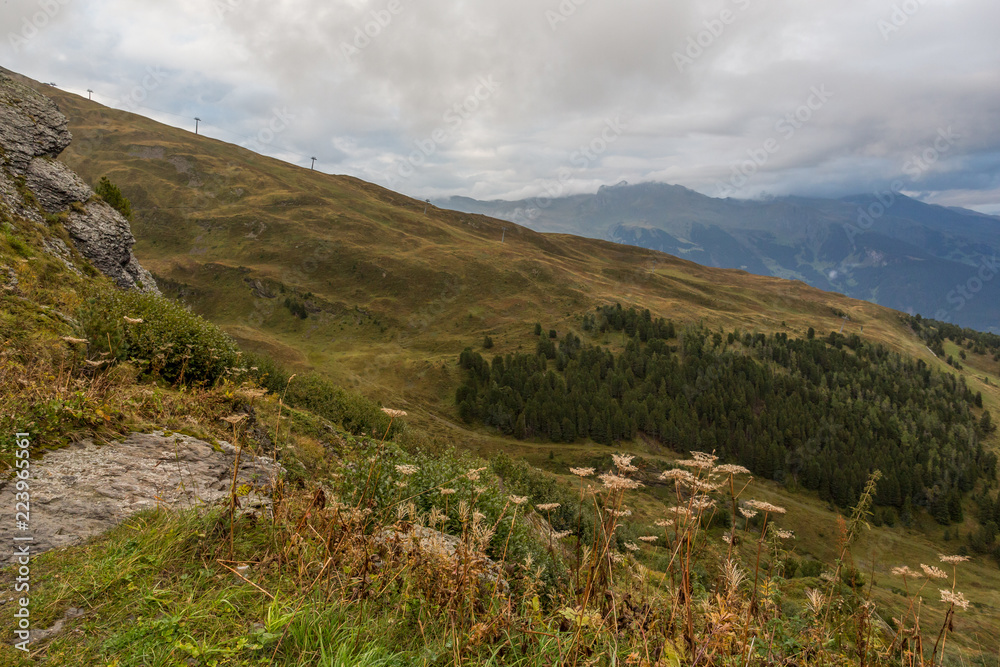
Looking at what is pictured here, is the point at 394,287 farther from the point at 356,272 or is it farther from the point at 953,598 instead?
the point at 953,598

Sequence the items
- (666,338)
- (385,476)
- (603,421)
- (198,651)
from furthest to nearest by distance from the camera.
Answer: (666,338)
(603,421)
(385,476)
(198,651)

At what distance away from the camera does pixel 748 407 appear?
332 feet

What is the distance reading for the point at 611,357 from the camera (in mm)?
99562

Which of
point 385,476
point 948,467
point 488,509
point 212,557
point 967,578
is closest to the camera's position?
point 212,557

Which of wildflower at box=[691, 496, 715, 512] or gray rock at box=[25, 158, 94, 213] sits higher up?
gray rock at box=[25, 158, 94, 213]

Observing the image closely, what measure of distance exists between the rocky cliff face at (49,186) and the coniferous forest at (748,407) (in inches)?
2398

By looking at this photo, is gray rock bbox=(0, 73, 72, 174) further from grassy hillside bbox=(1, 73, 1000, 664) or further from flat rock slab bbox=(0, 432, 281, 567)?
grassy hillside bbox=(1, 73, 1000, 664)

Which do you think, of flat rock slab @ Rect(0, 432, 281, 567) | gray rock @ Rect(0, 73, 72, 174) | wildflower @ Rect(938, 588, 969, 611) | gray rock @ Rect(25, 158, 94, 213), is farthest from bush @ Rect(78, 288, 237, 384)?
gray rock @ Rect(0, 73, 72, 174)

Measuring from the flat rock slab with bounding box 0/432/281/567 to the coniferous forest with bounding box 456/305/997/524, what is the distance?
76072 mm

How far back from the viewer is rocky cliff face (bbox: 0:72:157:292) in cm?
2150

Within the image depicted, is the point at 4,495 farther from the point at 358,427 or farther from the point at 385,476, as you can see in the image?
the point at 358,427

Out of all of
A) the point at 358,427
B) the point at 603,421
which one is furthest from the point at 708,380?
the point at 358,427

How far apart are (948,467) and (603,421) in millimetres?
81612

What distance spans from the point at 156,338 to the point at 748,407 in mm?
113419
